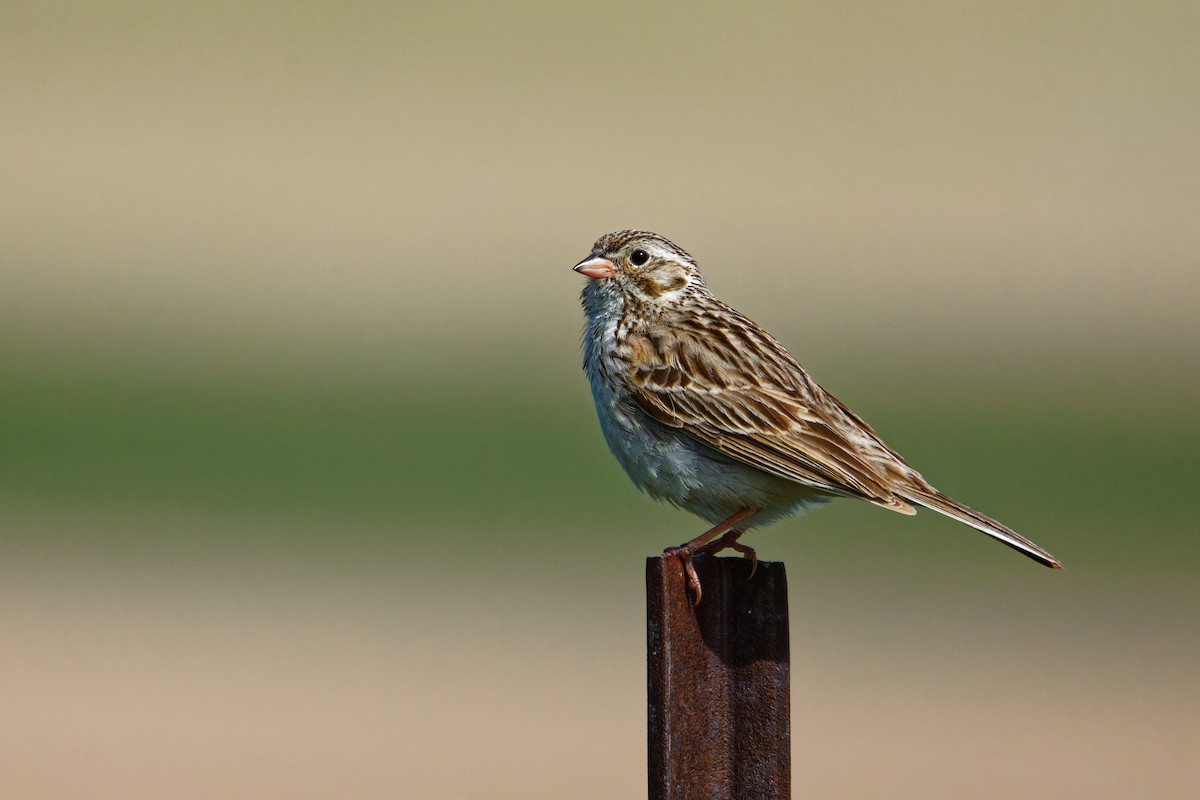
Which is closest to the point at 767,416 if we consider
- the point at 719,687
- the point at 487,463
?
the point at 719,687

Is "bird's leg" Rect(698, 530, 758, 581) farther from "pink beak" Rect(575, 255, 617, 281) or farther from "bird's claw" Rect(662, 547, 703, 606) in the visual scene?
"bird's claw" Rect(662, 547, 703, 606)

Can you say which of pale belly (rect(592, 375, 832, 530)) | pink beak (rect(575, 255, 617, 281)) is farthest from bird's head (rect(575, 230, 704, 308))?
pale belly (rect(592, 375, 832, 530))

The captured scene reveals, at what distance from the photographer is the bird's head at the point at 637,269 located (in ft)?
24.5

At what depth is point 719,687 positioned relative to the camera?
14.8ft

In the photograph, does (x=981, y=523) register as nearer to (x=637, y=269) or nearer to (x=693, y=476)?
(x=693, y=476)

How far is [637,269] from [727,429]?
1.17 metres

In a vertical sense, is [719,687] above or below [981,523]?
below

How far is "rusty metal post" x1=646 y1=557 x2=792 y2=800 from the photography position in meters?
4.36

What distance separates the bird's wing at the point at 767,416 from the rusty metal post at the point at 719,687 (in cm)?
153

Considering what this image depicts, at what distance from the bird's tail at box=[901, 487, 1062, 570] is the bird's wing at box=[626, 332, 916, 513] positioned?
80 mm

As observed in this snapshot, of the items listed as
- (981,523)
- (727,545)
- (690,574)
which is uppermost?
(727,545)

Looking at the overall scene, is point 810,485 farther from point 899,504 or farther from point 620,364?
point 620,364

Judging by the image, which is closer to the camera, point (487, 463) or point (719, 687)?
point (719, 687)

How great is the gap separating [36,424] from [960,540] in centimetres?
1143
